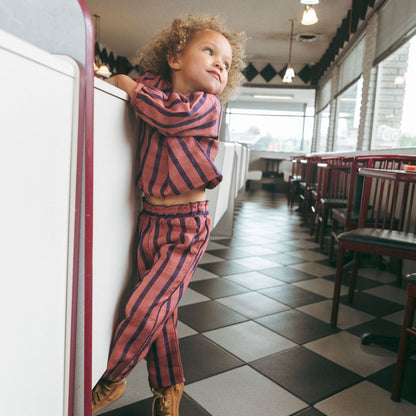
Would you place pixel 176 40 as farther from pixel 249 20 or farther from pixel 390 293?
pixel 249 20

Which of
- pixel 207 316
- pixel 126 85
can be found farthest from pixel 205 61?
pixel 207 316

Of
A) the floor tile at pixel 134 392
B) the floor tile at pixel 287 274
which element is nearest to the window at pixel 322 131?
the floor tile at pixel 287 274

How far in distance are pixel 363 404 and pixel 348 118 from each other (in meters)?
5.62

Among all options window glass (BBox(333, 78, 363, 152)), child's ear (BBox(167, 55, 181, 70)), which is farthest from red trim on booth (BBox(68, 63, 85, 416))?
window glass (BBox(333, 78, 363, 152))

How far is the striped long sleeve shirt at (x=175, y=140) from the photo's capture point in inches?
36.3

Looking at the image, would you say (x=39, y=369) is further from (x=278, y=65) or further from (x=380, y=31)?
(x=278, y=65)

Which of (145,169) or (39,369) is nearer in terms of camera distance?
(39,369)

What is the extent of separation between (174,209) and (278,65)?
8726 millimetres

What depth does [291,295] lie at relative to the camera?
90.2 inches

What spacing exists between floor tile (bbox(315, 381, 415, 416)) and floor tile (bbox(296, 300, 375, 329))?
1.79ft

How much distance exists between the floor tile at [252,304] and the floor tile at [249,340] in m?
0.15

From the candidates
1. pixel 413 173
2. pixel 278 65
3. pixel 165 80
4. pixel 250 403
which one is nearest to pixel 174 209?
pixel 165 80

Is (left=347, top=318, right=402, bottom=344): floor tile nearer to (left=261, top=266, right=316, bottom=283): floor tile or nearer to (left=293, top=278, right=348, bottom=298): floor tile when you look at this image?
(left=293, top=278, right=348, bottom=298): floor tile

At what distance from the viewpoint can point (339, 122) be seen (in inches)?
275
